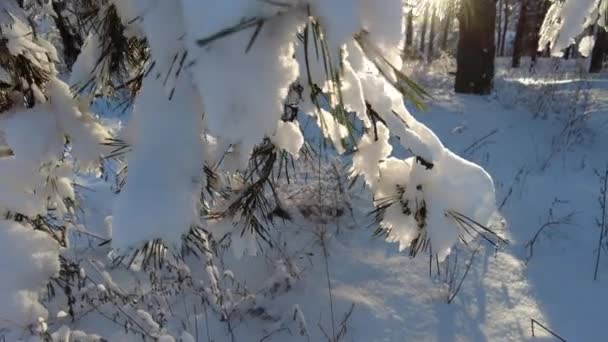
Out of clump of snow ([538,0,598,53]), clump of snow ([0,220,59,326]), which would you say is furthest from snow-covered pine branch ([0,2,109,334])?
clump of snow ([538,0,598,53])

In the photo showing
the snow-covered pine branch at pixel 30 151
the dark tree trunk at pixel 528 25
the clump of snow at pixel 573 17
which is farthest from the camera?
the dark tree trunk at pixel 528 25

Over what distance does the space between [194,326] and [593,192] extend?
11.3ft

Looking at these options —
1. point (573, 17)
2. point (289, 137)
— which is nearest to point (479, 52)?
point (573, 17)

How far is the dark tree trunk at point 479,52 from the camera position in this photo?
6680mm

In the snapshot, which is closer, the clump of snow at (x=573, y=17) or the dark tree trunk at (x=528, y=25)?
the clump of snow at (x=573, y=17)

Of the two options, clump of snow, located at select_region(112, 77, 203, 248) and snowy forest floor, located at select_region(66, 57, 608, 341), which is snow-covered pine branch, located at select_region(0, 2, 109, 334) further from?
snowy forest floor, located at select_region(66, 57, 608, 341)

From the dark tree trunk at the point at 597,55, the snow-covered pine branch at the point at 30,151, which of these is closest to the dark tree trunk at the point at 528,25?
the dark tree trunk at the point at 597,55

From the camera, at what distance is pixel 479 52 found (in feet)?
22.2

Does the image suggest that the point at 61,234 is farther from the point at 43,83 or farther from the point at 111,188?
the point at 111,188

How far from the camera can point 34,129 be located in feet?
5.19

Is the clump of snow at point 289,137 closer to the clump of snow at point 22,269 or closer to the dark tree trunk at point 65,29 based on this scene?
the clump of snow at point 22,269

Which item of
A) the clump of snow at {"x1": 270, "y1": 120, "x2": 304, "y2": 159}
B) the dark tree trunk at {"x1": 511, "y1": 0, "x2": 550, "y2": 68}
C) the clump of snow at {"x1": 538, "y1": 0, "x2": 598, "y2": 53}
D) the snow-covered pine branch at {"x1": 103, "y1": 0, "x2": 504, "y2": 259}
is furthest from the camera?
the dark tree trunk at {"x1": 511, "y1": 0, "x2": 550, "y2": 68}

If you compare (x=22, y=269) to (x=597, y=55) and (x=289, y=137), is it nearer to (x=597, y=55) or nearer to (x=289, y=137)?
(x=289, y=137)

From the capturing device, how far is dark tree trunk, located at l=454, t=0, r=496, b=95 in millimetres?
6680
